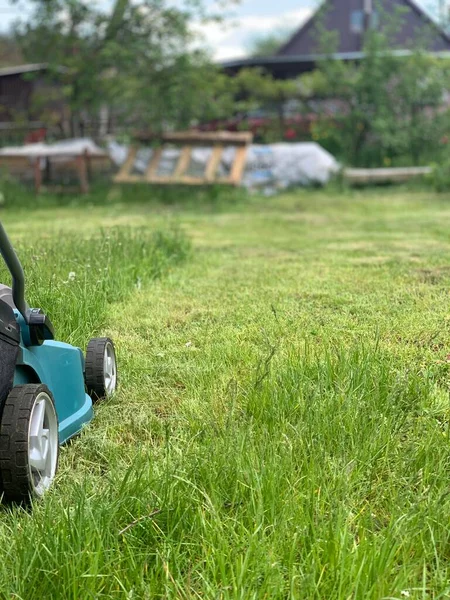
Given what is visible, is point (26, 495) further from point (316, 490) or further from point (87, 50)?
point (87, 50)

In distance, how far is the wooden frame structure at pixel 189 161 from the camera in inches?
431

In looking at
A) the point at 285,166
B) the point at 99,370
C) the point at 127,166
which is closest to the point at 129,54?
the point at 127,166

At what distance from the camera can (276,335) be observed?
320 cm

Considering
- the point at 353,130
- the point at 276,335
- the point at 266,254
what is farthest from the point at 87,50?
the point at 276,335

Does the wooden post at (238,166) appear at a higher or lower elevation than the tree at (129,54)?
lower

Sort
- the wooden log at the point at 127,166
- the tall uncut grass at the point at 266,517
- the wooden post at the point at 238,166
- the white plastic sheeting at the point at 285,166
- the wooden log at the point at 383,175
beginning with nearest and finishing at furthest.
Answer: the tall uncut grass at the point at 266,517 → the wooden post at the point at 238,166 → the wooden log at the point at 127,166 → the wooden log at the point at 383,175 → the white plastic sheeting at the point at 285,166

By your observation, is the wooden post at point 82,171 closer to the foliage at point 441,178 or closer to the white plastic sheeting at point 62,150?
the white plastic sheeting at point 62,150

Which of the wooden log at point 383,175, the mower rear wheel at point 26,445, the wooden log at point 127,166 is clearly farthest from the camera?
the wooden log at point 383,175

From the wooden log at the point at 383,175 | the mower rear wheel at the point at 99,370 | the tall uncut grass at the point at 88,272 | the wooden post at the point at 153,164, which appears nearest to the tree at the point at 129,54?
the wooden post at the point at 153,164

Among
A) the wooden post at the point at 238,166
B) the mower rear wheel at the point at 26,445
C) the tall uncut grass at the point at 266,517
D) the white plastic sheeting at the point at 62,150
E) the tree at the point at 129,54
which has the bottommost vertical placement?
the tall uncut grass at the point at 266,517

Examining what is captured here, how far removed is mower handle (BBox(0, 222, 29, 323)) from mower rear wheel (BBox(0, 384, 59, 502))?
275mm

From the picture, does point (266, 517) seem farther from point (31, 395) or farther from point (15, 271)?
point (15, 271)

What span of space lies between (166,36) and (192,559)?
1128 cm

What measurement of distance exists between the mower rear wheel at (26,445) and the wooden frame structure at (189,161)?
9.15 m
